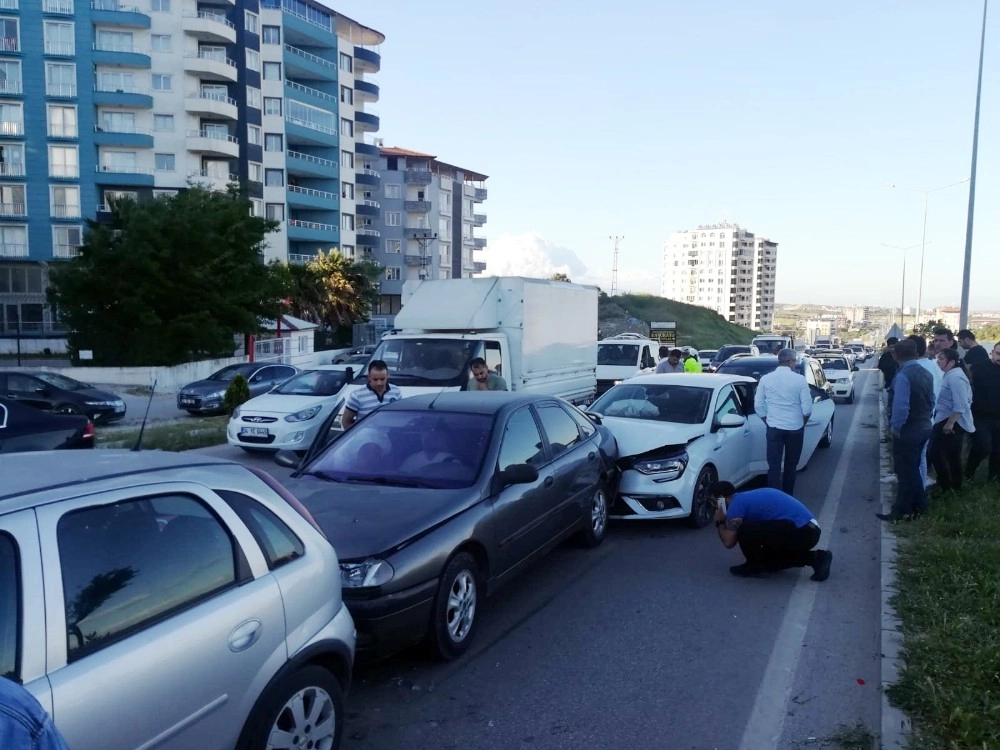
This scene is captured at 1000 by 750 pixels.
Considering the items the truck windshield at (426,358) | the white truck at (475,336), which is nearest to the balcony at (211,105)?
the white truck at (475,336)

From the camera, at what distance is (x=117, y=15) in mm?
49188

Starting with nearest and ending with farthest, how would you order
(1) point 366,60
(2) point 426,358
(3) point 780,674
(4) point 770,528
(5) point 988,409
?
(3) point 780,674, (4) point 770,528, (5) point 988,409, (2) point 426,358, (1) point 366,60

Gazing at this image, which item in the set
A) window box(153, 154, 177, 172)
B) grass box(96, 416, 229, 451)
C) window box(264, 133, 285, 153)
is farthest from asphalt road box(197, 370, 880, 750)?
window box(264, 133, 285, 153)

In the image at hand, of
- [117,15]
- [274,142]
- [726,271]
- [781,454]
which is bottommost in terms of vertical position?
[781,454]

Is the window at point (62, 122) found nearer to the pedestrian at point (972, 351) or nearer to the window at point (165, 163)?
the window at point (165, 163)

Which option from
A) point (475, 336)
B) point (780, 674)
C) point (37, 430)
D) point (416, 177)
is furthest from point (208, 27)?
point (780, 674)

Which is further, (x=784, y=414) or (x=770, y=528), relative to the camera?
(x=784, y=414)

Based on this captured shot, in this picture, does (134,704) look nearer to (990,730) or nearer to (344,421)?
(990,730)

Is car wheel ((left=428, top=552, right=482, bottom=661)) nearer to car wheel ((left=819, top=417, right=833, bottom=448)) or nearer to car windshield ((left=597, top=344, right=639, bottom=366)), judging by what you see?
car wheel ((left=819, top=417, right=833, bottom=448))

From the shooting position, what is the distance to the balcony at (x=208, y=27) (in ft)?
168

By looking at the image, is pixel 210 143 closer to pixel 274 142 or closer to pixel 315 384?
pixel 274 142

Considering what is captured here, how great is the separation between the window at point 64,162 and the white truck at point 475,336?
44.3 metres

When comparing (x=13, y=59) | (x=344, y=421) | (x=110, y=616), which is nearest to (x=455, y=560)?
(x=110, y=616)

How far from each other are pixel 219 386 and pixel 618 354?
10863 millimetres
